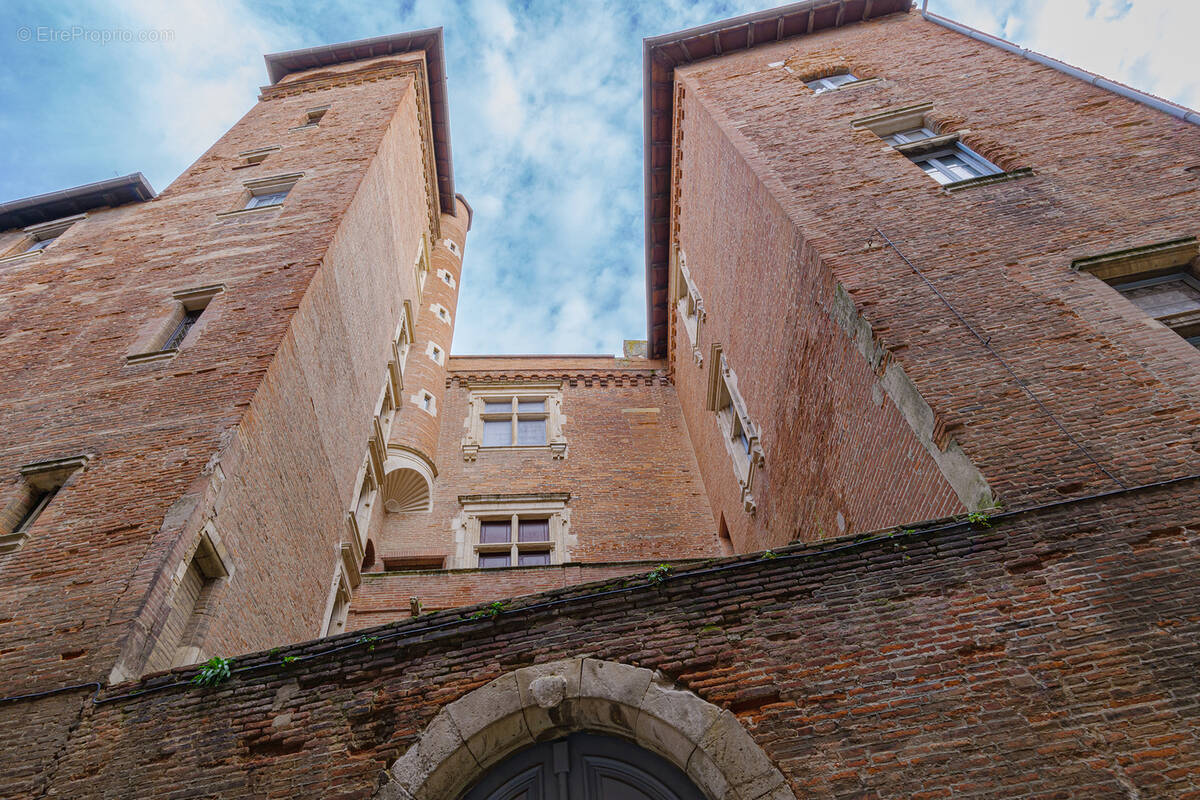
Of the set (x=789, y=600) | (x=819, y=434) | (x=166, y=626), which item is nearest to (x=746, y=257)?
(x=819, y=434)

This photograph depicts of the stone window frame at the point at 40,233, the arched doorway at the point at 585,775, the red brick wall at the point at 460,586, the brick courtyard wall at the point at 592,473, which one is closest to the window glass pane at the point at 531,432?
the brick courtyard wall at the point at 592,473

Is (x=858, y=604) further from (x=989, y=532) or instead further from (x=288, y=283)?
(x=288, y=283)

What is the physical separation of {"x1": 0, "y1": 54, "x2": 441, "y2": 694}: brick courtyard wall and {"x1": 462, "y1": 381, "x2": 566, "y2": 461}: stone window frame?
10.1 ft

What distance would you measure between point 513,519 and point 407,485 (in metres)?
2.36

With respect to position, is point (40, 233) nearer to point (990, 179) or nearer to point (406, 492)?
point (406, 492)

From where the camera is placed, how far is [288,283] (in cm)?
1056

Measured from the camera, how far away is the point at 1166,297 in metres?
7.47

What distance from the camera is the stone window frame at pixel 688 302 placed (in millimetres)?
16141

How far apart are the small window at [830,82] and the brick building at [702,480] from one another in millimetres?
184

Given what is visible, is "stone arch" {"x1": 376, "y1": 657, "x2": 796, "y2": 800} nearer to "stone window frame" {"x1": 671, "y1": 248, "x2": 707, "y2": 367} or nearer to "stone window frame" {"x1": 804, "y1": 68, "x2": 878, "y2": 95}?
"stone window frame" {"x1": 671, "y1": 248, "x2": 707, "y2": 367}

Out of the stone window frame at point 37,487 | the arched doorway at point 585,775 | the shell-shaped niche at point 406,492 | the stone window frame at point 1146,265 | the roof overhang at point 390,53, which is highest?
the roof overhang at point 390,53

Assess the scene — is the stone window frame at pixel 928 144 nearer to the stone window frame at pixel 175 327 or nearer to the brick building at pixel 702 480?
the brick building at pixel 702 480

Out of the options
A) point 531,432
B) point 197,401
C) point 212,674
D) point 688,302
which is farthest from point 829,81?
point 212,674

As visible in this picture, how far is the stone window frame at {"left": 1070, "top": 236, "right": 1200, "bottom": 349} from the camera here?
7543 mm
